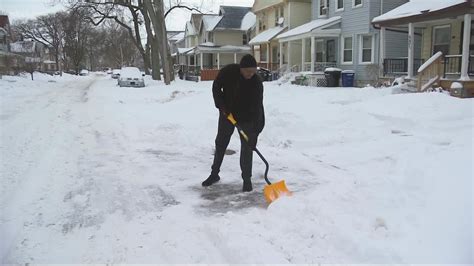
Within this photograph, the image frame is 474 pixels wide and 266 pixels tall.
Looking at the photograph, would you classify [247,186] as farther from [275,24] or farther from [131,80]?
[275,24]

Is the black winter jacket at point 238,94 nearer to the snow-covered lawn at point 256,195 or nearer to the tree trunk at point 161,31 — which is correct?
the snow-covered lawn at point 256,195

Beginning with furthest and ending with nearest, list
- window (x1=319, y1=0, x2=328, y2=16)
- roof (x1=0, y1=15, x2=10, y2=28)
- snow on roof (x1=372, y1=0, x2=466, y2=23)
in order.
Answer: roof (x1=0, y1=15, x2=10, y2=28)
window (x1=319, y1=0, x2=328, y2=16)
snow on roof (x1=372, y1=0, x2=466, y2=23)

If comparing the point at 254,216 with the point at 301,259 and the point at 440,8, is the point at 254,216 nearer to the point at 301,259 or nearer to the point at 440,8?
the point at 301,259

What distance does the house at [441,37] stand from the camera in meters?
14.6

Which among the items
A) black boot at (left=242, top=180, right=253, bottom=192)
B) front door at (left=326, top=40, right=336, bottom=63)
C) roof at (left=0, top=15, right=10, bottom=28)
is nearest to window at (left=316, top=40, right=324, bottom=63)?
front door at (left=326, top=40, right=336, bottom=63)

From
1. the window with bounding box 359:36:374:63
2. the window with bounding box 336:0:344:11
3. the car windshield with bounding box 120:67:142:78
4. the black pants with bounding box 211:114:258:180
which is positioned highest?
the window with bounding box 336:0:344:11

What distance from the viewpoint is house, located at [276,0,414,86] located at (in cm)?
2294

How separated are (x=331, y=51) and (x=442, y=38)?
8714mm

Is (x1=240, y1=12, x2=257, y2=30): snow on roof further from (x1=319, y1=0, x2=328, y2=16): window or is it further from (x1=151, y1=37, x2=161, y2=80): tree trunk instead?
(x1=319, y1=0, x2=328, y2=16): window

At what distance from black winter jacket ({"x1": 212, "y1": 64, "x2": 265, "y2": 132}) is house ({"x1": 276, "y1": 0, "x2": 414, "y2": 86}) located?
52.8ft

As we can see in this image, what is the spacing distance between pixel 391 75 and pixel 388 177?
598 inches

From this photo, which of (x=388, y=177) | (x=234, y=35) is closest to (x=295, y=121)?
(x=388, y=177)

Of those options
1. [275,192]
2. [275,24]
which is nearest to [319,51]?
[275,24]

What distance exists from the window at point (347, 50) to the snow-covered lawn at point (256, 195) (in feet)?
50.8
